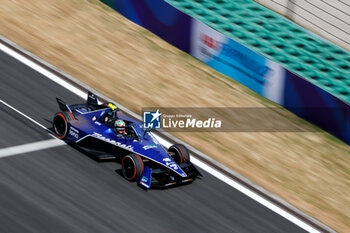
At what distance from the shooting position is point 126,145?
493 inches

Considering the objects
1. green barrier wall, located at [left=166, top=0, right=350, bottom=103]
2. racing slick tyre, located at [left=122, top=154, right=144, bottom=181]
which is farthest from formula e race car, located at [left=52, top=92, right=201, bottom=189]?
green barrier wall, located at [left=166, top=0, right=350, bottom=103]

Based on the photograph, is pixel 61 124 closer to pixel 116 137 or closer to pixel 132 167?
pixel 116 137

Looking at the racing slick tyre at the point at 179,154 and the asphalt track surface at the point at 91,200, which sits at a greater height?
the racing slick tyre at the point at 179,154

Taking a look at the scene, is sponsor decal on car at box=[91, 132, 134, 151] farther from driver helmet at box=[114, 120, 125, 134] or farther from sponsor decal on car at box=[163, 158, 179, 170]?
sponsor decal on car at box=[163, 158, 179, 170]

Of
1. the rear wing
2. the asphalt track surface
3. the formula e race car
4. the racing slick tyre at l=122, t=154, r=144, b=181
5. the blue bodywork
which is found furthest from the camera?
the rear wing

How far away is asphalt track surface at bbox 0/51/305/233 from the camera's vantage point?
10961 millimetres

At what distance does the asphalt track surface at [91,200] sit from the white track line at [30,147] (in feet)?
0.41

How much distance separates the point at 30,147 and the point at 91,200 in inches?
85.0

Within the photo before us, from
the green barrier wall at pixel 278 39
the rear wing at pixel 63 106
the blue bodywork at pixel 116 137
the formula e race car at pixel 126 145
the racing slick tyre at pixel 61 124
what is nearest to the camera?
the formula e race car at pixel 126 145

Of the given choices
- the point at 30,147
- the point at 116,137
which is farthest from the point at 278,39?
the point at 30,147

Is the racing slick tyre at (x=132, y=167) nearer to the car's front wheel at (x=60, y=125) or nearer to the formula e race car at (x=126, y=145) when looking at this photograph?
the formula e race car at (x=126, y=145)

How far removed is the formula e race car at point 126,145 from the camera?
12.3 metres

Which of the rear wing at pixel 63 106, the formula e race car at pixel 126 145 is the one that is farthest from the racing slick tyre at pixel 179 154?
the rear wing at pixel 63 106

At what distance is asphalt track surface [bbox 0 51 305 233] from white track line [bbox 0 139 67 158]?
126mm
